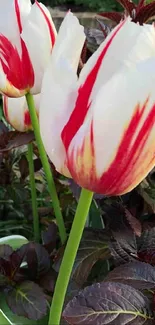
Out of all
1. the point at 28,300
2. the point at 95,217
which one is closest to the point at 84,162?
the point at 28,300

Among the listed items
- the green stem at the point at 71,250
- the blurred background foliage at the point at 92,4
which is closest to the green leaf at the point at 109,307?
the green stem at the point at 71,250

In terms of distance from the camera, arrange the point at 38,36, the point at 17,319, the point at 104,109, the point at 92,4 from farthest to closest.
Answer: the point at 92,4 → the point at 17,319 → the point at 38,36 → the point at 104,109

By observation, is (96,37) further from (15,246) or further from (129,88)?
(129,88)

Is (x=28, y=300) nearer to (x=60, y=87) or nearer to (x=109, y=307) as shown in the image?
(x=109, y=307)

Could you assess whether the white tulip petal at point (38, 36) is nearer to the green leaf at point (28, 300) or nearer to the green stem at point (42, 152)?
the green stem at point (42, 152)

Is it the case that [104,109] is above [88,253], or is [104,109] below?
above

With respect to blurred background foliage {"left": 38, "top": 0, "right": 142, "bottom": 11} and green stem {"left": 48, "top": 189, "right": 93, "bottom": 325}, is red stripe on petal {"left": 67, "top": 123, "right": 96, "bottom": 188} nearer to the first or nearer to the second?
green stem {"left": 48, "top": 189, "right": 93, "bottom": 325}

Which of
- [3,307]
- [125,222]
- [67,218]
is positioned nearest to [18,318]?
[3,307]
